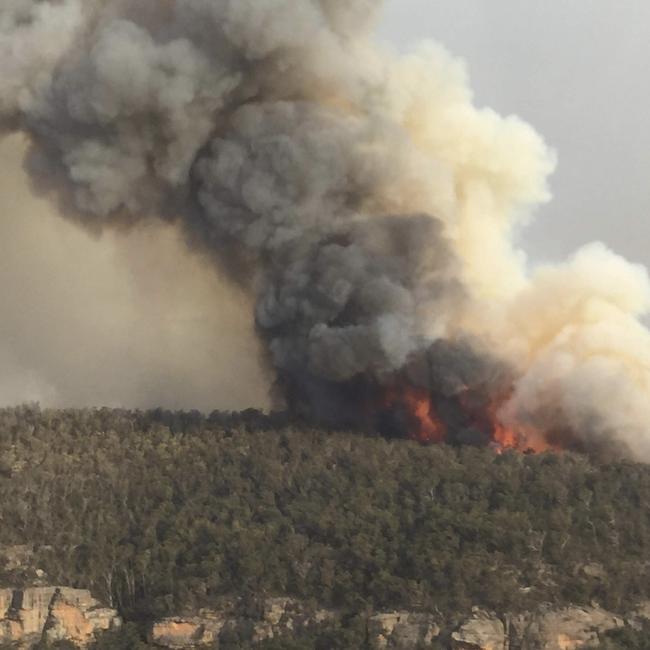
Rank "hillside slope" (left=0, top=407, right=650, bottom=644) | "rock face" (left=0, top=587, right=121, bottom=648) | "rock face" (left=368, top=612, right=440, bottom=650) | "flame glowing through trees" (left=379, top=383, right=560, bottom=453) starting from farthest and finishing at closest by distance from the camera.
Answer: "flame glowing through trees" (left=379, top=383, right=560, bottom=453) → "rock face" (left=0, top=587, right=121, bottom=648) → "hillside slope" (left=0, top=407, right=650, bottom=644) → "rock face" (left=368, top=612, right=440, bottom=650)

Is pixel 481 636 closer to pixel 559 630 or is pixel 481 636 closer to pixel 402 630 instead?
pixel 559 630

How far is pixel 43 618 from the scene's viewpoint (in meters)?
58.8

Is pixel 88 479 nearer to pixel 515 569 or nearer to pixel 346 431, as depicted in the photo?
pixel 346 431

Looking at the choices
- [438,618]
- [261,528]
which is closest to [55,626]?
[261,528]

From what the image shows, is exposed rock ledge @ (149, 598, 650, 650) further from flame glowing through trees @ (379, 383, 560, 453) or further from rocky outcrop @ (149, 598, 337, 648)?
flame glowing through trees @ (379, 383, 560, 453)

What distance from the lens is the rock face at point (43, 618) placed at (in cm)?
5884

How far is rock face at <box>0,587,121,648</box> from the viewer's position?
5884 centimetres

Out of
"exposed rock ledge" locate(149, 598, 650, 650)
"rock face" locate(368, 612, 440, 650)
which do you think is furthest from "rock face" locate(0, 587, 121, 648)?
"rock face" locate(368, 612, 440, 650)

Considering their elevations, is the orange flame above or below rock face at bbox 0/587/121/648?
above

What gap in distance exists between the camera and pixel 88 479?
2667 inches

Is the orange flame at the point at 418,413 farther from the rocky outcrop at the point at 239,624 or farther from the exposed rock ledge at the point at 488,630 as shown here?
the exposed rock ledge at the point at 488,630

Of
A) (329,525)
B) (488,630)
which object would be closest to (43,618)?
(329,525)

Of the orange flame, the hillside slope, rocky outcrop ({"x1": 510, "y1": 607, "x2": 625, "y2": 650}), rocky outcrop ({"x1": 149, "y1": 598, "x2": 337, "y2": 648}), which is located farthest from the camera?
the orange flame

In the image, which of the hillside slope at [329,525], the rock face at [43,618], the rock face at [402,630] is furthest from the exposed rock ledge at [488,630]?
the rock face at [43,618]
